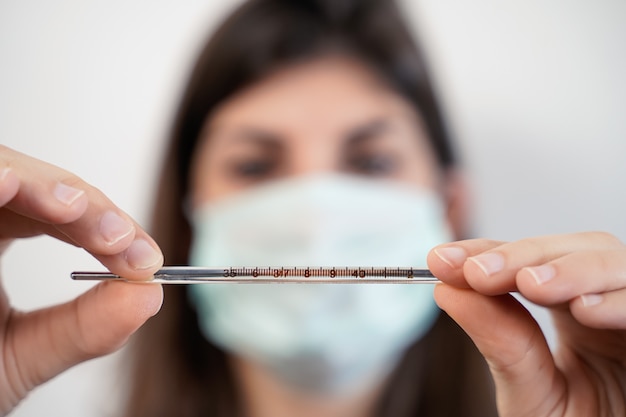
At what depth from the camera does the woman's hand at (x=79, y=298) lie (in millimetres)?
636

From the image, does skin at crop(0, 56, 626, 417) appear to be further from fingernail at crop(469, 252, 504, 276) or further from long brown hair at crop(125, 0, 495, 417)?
long brown hair at crop(125, 0, 495, 417)

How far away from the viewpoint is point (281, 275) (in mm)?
765

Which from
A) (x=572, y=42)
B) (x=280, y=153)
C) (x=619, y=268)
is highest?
(x=572, y=42)

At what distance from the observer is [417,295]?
49.0 inches

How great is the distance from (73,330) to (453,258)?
54cm

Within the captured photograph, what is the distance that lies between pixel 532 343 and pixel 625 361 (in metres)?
0.17

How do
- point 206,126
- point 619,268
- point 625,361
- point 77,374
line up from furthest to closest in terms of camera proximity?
point 77,374, point 206,126, point 625,361, point 619,268

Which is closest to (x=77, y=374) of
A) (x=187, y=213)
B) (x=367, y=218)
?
(x=187, y=213)

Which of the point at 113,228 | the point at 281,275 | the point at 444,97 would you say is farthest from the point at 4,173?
the point at 444,97

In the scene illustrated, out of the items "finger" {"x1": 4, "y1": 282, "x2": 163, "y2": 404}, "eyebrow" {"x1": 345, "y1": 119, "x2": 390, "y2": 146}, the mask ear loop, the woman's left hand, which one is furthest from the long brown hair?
the woman's left hand

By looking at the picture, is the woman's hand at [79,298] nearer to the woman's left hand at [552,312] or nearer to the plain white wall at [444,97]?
the woman's left hand at [552,312]

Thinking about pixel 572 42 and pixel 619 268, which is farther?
pixel 572 42

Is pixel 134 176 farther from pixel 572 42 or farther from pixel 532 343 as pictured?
pixel 572 42

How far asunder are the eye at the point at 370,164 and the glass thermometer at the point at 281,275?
0.59 m
